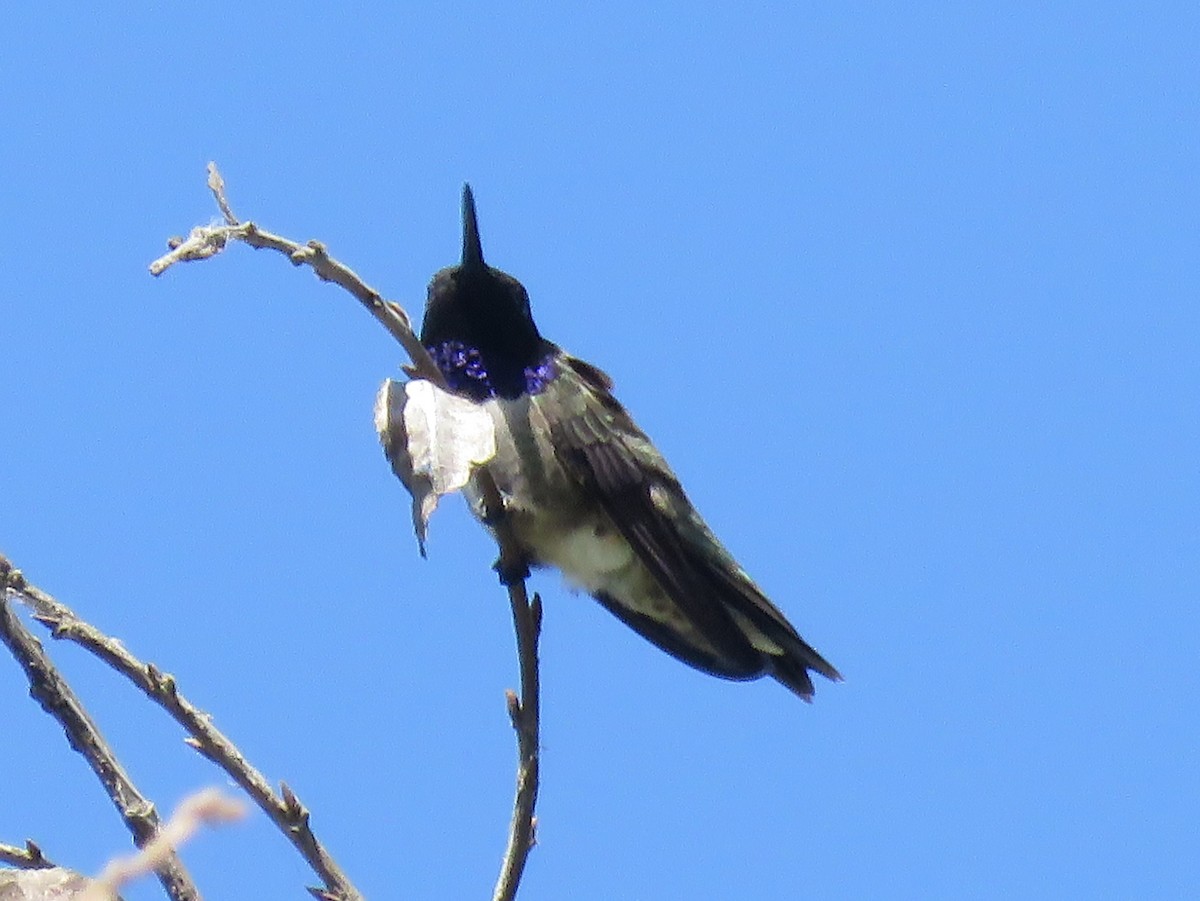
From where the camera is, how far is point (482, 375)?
495 cm

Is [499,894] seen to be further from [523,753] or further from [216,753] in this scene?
[216,753]

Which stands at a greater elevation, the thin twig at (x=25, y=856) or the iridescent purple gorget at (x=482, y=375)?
the iridescent purple gorget at (x=482, y=375)

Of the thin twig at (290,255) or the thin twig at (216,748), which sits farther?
the thin twig at (290,255)

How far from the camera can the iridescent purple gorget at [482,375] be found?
4.88m

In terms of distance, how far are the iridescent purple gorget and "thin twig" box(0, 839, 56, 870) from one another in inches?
119

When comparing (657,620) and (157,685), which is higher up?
(657,620)

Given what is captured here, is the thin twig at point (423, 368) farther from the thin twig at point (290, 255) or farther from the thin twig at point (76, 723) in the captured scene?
the thin twig at point (76, 723)

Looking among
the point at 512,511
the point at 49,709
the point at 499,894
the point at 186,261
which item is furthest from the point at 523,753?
the point at 512,511

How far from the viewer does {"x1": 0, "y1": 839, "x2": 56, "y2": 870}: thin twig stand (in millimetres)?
1813

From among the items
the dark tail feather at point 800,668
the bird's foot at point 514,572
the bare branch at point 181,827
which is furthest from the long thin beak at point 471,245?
the bare branch at point 181,827

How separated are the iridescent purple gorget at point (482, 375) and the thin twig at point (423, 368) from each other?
7.15 ft

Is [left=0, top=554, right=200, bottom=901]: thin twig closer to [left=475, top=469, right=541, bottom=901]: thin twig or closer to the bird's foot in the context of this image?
[left=475, top=469, right=541, bottom=901]: thin twig

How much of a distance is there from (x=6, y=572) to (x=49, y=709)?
0.22 m

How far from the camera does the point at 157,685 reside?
2025mm
